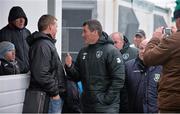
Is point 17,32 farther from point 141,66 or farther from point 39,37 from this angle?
point 141,66

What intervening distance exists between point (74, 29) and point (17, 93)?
4.39 m

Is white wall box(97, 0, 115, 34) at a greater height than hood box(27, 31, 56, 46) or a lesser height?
greater

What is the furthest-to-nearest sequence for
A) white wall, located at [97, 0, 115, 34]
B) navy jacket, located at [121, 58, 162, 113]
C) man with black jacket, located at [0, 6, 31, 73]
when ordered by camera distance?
1. white wall, located at [97, 0, 115, 34]
2. man with black jacket, located at [0, 6, 31, 73]
3. navy jacket, located at [121, 58, 162, 113]

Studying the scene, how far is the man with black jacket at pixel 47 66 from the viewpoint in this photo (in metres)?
4.01

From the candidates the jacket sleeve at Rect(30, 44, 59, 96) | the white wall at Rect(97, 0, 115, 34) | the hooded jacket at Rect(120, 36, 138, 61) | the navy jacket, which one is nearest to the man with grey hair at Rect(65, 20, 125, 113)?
the navy jacket

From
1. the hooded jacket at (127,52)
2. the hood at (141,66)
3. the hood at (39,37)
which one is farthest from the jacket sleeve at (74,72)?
the hooded jacket at (127,52)

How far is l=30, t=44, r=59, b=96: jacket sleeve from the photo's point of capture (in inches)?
157

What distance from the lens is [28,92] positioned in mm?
4168

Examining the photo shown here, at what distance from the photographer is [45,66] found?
3998mm

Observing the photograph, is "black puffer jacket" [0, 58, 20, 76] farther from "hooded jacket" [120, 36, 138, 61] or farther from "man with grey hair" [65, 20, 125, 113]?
"hooded jacket" [120, 36, 138, 61]

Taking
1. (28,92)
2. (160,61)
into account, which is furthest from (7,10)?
(160,61)

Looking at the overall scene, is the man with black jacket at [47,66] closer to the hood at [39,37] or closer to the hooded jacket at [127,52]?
the hood at [39,37]

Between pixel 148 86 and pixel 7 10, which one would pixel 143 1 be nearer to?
pixel 7 10

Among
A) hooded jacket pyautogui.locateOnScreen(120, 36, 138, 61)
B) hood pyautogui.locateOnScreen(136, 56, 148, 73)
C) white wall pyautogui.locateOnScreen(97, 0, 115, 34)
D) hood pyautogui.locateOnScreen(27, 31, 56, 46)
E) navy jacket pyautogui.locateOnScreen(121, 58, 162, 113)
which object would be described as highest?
white wall pyautogui.locateOnScreen(97, 0, 115, 34)
